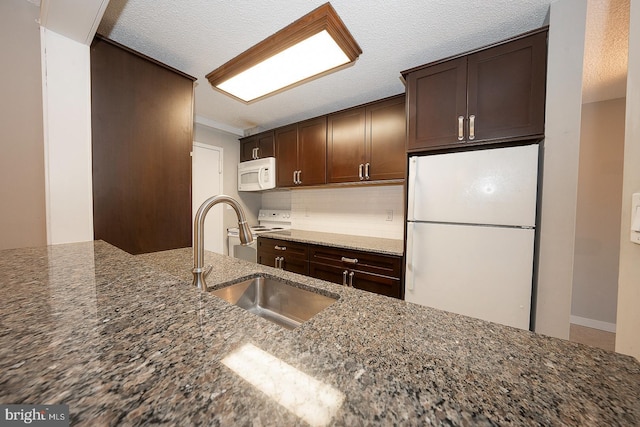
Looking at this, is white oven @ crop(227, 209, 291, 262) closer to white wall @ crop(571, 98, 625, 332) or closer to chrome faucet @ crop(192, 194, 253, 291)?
chrome faucet @ crop(192, 194, 253, 291)

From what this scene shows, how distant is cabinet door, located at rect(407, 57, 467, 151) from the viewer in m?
1.62

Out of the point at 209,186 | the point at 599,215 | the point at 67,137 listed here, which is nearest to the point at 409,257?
the point at 67,137

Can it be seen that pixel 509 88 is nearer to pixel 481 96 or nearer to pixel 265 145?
pixel 481 96

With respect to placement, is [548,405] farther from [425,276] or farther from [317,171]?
[317,171]

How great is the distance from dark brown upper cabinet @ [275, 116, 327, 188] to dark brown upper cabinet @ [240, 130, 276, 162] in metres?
0.12

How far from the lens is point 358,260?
2160 millimetres

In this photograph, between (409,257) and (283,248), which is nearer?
(409,257)

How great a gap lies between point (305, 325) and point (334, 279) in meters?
1.77

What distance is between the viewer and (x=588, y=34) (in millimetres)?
1538

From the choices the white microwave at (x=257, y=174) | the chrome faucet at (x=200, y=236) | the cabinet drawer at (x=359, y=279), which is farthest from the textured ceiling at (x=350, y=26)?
the cabinet drawer at (x=359, y=279)

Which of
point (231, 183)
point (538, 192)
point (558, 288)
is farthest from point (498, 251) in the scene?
point (231, 183)

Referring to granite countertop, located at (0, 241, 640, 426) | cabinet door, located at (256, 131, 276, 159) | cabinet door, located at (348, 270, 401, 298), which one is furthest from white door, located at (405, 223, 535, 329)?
cabinet door, located at (256, 131, 276, 159)

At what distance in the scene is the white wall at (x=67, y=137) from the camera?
125cm

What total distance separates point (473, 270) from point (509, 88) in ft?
4.08
